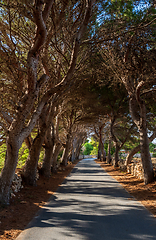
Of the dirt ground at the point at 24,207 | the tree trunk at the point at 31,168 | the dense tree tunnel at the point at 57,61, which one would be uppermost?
the dense tree tunnel at the point at 57,61

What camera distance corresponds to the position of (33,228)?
15.3 ft

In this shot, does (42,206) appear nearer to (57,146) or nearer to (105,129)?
(57,146)

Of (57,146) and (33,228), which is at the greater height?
(57,146)

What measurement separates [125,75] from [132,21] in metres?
2.88

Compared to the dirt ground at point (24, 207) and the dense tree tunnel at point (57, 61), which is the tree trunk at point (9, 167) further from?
the dirt ground at point (24, 207)

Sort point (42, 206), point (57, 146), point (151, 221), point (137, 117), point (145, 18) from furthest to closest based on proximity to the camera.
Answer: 1. point (57, 146)
2. point (137, 117)
3. point (145, 18)
4. point (42, 206)
5. point (151, 221)

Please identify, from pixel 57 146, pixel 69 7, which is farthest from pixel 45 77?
pixel 57 146

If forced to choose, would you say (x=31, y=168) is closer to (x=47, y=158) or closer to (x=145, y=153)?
(x=47, y=158)

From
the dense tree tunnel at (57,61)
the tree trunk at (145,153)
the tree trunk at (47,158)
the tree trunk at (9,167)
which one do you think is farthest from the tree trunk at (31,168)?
the tree trunk at (145,153)

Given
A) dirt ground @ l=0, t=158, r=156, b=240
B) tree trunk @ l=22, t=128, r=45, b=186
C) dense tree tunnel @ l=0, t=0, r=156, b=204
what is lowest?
dirt ground @ l=0, t=158, r=156, b=240

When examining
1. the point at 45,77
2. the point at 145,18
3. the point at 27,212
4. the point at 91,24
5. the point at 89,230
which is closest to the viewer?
the point at 89,230

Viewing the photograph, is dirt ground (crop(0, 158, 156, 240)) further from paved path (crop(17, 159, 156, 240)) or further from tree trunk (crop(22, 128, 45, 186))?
tree trunk (crop(22, 128, 45, 186))

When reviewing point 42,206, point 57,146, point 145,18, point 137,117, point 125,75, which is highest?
point 145,18

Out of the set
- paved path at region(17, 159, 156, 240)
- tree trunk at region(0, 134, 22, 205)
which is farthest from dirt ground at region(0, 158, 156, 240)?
tree trunk at region(0, 134, 22, 205)
